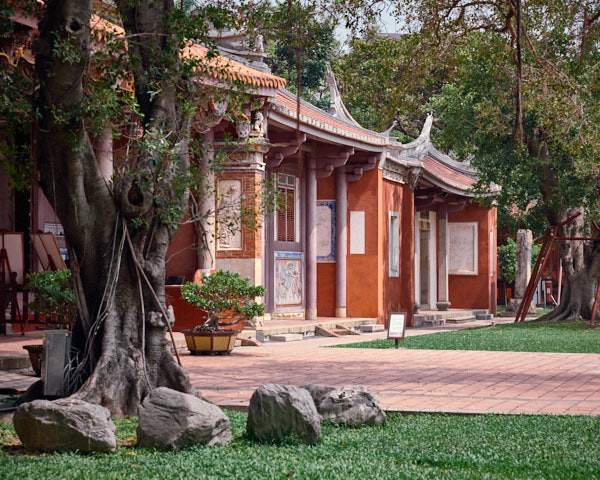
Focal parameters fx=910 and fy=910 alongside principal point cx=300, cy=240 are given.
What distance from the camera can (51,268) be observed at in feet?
40.0

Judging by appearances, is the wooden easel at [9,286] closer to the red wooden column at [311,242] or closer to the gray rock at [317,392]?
the gray rock at [317,392]

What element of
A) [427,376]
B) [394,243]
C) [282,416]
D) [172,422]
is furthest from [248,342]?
[172,422]

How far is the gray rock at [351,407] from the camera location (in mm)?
6648

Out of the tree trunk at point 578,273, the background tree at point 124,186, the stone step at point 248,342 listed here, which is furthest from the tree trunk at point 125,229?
the tree trunk at point 578,273

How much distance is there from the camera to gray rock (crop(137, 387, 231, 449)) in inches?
220

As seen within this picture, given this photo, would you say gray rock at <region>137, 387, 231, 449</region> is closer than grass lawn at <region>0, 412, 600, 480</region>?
No

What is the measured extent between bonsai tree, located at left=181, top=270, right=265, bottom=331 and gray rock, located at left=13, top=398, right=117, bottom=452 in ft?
21.6

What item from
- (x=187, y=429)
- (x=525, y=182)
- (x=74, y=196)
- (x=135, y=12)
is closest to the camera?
(x=187, y=429)

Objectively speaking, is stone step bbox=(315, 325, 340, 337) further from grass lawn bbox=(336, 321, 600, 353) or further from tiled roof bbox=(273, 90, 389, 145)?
tiled roof bbox=(273, 90, 389, 145)

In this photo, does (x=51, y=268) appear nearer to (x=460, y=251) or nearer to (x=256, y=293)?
(x=256, y=293)

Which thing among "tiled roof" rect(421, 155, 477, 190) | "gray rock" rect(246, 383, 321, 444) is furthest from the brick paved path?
"tiled roof" rect(421, 155, 477, 190)

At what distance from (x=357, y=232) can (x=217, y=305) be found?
7731mm

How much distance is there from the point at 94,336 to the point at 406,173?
15.0 m

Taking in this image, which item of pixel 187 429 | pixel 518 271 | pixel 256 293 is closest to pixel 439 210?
pixel 518 271
